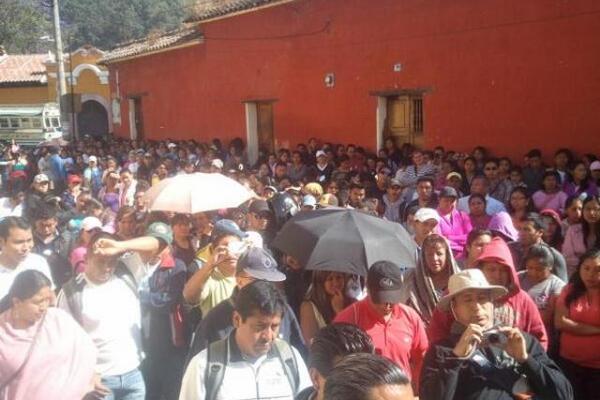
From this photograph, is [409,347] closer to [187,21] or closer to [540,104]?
[540,104]

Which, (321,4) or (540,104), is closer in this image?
(540,104)

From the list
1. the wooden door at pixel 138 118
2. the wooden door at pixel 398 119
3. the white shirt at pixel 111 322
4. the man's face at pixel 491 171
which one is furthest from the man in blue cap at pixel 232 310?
the wooden door at pixel 138 118

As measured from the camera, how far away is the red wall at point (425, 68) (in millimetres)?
10203

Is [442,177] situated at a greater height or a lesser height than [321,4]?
lesser

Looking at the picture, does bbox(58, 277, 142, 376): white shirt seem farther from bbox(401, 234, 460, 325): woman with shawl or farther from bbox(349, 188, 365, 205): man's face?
bbox(349, 188, 365, 205): man's face

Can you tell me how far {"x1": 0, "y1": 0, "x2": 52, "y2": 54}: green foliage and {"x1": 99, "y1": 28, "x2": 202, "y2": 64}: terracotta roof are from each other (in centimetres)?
3328

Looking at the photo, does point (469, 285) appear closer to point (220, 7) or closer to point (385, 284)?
point (385, 284)

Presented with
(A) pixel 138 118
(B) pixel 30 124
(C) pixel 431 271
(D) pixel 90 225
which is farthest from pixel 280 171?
(B) pixel 30 124

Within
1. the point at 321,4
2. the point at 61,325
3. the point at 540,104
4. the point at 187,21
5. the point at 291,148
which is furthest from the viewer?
the point at 187,21

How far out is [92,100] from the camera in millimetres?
Result: 35625

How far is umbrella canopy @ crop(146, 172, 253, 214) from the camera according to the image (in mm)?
6324

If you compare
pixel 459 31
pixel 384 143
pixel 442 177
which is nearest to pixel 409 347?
pixel 442 177

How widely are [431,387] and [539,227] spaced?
112 inches

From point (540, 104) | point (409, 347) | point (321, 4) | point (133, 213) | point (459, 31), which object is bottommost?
point (409, 347)
